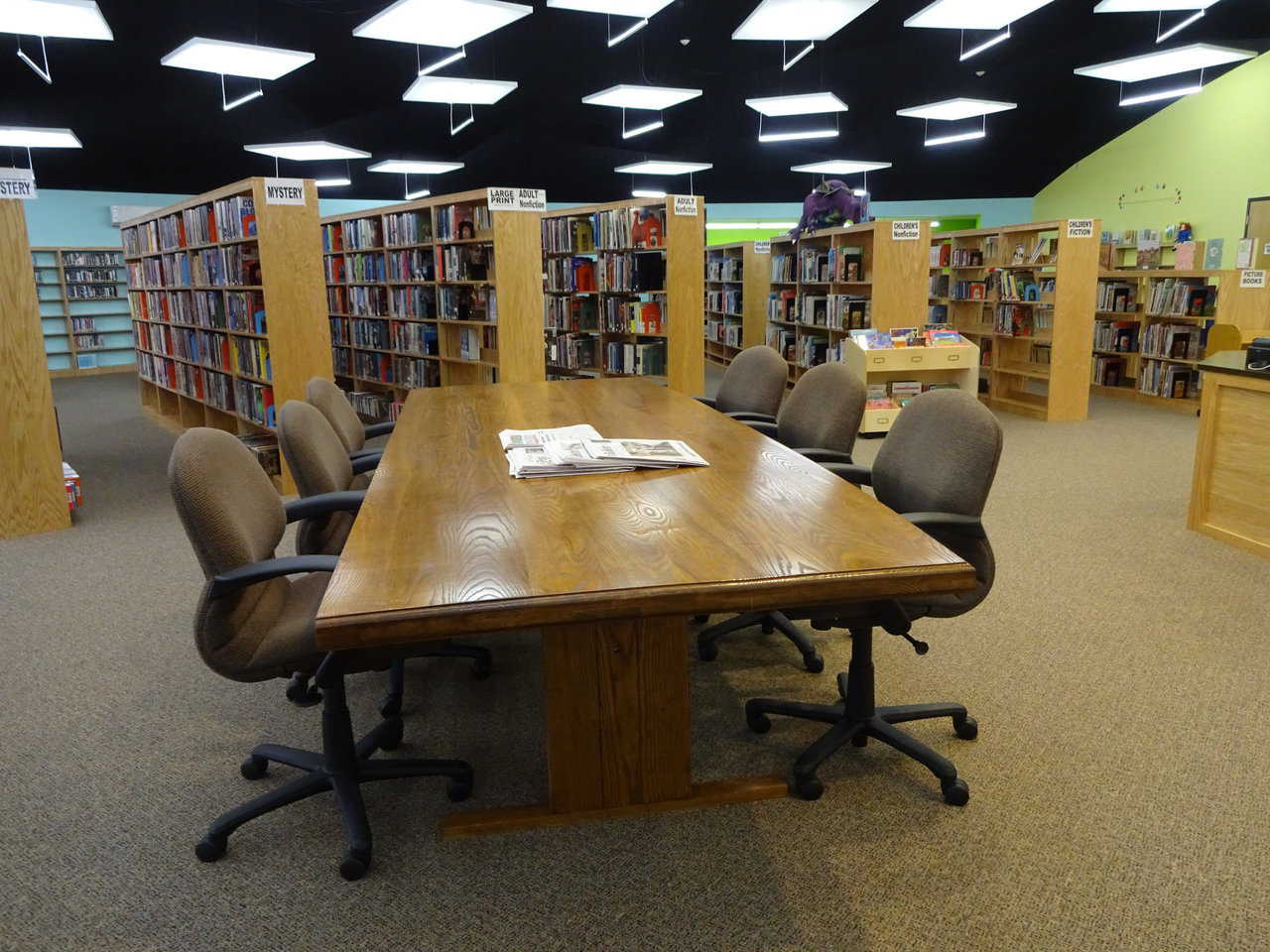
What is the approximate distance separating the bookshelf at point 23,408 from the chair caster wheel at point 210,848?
146 inches

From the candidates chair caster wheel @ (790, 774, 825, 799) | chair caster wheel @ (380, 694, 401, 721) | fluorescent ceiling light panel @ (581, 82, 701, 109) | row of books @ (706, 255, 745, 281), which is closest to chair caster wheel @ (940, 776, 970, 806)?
chair caster wheel @ (790, 774, 825, 799)

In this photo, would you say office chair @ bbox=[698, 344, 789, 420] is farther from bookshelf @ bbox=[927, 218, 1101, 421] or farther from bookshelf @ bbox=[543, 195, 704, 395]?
bookshelf @ bbox=[927, 218, 1101, 421]

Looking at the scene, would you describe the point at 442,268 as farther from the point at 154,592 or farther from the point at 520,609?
the point at 520,609

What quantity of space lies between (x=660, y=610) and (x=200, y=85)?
35.1 feet

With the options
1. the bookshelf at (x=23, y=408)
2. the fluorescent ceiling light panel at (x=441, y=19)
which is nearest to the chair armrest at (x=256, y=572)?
the bookshelf at (x=23, y=408)

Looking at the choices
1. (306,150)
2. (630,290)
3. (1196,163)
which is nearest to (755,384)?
(630,290)

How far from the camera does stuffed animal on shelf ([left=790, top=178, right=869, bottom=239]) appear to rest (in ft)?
29.0

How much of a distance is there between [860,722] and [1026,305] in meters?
7.75

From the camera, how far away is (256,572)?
6.29ft

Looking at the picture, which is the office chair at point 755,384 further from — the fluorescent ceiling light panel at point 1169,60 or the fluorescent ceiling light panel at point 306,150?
the fluorescent ceiling light panel at point 306,150

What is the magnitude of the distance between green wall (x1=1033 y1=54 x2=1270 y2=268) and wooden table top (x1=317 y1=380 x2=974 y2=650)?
492 inches

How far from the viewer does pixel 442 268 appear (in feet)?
23.7

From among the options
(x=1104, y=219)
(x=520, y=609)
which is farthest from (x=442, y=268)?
(x=1104, y=219)

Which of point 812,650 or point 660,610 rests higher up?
point 660,610
